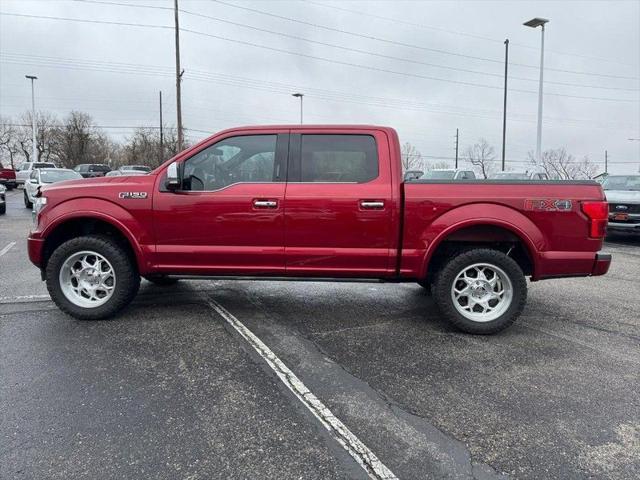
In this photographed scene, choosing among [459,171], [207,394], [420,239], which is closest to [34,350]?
[207,394]

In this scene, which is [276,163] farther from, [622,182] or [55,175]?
[55,175]

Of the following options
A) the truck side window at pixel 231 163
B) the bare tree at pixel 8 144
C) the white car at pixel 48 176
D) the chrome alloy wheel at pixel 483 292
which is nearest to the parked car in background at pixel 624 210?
the chrome alloy wheel at pixel 483 292

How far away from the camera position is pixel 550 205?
4.54 meters

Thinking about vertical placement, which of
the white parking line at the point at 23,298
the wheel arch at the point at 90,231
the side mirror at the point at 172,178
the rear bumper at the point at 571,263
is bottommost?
the white parking line at the point at 23,298

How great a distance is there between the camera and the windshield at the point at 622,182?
12695 millimetres

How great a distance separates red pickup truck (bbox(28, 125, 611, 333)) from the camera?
15.1ft

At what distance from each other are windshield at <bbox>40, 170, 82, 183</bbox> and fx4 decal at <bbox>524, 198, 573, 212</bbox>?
1697 cm

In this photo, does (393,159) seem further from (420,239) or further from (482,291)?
(482,291)

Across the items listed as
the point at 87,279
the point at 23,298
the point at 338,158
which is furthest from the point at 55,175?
the point at 338,158

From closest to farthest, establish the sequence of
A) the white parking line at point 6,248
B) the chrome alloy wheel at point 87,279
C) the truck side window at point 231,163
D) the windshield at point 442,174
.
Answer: the truck side window at point 231,163 → the chrome alloy wheel at point 87,279 → the white parking line at point 6,248 → the windshield at point 442,174

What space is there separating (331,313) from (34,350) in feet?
9.44

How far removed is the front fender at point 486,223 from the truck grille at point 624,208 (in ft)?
29.1

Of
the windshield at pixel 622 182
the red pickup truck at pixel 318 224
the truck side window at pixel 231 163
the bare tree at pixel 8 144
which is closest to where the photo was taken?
the red pickup truck at pixel 318 224

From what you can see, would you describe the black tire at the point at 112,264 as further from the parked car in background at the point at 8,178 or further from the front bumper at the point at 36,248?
the parked car in background at the point at 8,178
